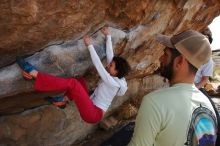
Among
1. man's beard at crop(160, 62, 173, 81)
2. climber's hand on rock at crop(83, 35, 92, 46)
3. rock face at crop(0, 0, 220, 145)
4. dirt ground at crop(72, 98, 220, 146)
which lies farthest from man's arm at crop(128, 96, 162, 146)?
dirt ground at crop(72, 98, 220, 146)

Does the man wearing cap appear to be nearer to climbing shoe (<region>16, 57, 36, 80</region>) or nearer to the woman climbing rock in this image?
the woman climbing rock

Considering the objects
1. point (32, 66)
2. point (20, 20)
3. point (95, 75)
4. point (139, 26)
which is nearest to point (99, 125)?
point (95, 75)

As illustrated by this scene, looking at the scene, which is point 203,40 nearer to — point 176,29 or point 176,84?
point 176,84

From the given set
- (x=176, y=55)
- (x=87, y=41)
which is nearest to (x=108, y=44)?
(x=87, y=41)

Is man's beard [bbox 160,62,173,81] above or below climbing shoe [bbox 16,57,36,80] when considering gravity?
above

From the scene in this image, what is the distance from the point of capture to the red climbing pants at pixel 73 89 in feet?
17.4

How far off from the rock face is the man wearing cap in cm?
231

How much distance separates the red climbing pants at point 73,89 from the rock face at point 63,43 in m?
0.25

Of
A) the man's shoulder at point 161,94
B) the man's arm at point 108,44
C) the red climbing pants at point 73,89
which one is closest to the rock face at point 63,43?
the man's arm at point 108,44

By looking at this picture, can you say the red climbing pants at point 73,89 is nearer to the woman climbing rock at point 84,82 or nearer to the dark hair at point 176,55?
the woman climbing rock at point 84,82

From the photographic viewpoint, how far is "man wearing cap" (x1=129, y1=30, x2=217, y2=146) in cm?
321

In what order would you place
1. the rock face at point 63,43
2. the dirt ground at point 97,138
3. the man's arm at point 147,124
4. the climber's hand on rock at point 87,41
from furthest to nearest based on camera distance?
the dirt ground at point 97,138
the climber's hand on rock at point 87,41
the rock face at point 63,43
the man's arm at point 147,124

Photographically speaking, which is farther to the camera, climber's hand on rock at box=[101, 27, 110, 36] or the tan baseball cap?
climber's hand on rock at box=[101, 27, 110, 36]

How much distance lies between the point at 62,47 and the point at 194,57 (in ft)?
8.94
